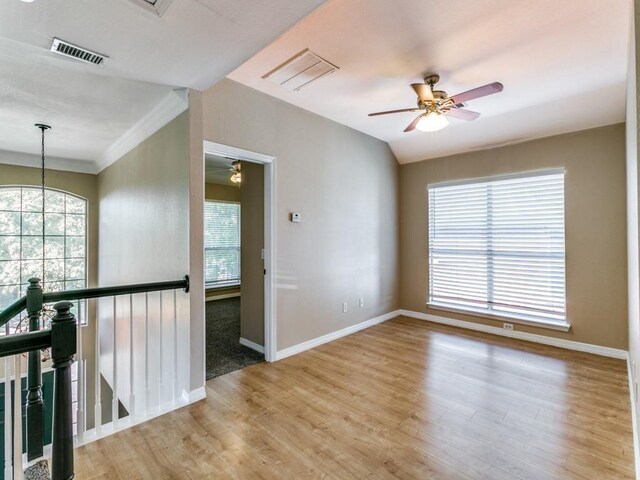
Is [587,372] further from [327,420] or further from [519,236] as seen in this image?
[327,420]

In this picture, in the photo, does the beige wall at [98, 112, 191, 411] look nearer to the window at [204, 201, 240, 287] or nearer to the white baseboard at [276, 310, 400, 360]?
the white baseboard at [276, 310, 400, 360]

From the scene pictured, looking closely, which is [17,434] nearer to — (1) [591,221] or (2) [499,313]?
(2) [499,313]

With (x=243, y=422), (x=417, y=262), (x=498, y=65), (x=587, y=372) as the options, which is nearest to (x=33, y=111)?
(x=243, y=422)

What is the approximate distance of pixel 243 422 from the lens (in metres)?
2.32

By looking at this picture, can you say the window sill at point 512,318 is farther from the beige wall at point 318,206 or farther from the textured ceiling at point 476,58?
the textured ceiling at point 476,58

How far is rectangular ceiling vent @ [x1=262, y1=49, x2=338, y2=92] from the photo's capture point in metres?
2.59

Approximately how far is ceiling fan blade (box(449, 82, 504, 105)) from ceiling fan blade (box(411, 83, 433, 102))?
206 mm

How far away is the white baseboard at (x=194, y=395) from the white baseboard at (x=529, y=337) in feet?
11.8

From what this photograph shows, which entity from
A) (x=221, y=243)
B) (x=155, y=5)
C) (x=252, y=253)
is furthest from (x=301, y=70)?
(x=221, y=243)

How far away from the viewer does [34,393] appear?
5.52 ft

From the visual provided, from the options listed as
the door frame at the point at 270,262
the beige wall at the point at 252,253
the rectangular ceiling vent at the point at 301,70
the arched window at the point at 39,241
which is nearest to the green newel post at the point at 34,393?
the door frame at the point at 270,262

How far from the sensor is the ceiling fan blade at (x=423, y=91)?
2.67 metres

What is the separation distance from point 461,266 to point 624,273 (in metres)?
1.77

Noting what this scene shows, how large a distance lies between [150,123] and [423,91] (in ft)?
9.21
